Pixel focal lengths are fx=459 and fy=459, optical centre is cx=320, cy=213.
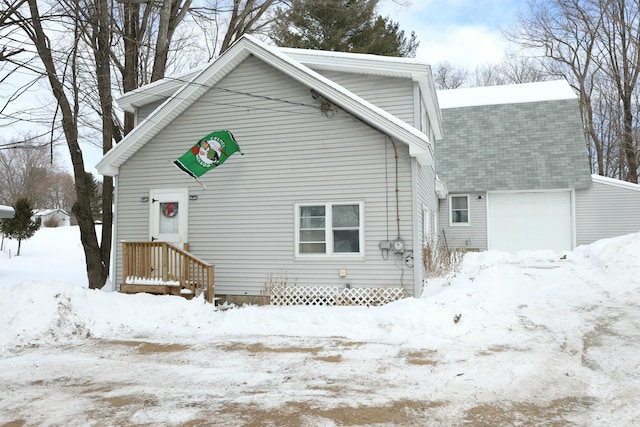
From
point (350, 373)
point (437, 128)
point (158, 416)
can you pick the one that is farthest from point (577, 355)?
point (437, 128)

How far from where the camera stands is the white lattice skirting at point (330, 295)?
9.19 m

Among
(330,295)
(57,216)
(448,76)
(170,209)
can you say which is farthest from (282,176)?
(57,216)

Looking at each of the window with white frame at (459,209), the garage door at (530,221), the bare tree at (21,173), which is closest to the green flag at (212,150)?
the window with white frame at (459,209)

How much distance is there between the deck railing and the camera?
9398 mm

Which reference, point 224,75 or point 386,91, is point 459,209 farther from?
point 224,75

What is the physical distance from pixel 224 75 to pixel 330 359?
7.33m

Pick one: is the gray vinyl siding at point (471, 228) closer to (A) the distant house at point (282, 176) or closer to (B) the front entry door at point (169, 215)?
(A) the distant house at point (282, 176)

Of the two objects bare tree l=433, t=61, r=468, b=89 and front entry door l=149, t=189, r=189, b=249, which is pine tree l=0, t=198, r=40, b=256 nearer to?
front entry door l=149, t=189, r=189, b=249

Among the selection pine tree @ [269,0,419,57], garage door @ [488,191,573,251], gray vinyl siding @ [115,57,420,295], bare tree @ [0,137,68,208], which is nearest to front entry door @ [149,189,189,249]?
gray vinyl siding @ [115,57,420,295]

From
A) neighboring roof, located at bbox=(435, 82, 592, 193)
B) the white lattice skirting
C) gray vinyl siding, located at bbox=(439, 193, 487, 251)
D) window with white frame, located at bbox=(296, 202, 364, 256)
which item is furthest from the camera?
gray vinyl siding, located at bbox=(439, 193, 487, 251)

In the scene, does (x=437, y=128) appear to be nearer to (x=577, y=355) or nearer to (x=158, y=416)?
(x=577, y=355)

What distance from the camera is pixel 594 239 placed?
17438 millimetres

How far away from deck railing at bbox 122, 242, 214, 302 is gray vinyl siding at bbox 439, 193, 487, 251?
1160cm

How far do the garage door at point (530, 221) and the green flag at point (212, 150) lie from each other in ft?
40.4
